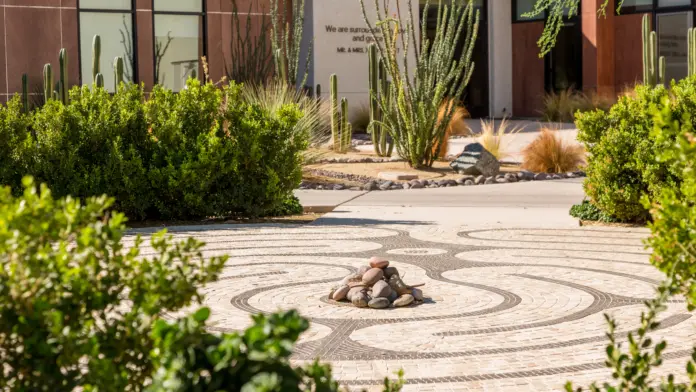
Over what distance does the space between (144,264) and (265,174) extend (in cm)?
881

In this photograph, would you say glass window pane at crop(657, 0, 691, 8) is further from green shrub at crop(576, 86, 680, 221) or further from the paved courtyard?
green shrub at crop(576, 86, 680, 221)

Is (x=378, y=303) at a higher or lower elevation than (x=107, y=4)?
lower

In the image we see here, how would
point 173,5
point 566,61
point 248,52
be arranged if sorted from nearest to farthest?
1. point 173,5
2. point 248,52
3. point 566,61

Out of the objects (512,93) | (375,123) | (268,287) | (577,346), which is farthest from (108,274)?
(512,93)

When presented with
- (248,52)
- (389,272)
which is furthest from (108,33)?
(389,272)

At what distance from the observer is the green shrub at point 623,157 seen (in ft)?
35.5

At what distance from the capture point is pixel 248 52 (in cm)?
2533

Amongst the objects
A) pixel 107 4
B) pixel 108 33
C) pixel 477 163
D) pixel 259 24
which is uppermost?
pixel 107 4

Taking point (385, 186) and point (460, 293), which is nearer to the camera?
point (460, 293)

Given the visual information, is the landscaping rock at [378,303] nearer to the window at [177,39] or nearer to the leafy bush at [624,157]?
the leafy bush at [624,157]

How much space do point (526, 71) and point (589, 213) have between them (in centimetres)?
2099

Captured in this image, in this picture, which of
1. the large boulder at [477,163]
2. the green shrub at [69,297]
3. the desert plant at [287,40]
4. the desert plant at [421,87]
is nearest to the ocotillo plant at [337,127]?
the desert plant at [421,87]

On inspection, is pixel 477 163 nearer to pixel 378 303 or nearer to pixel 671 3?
pixel 378 303

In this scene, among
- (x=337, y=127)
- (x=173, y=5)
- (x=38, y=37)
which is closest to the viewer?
(x=337, y=127)
